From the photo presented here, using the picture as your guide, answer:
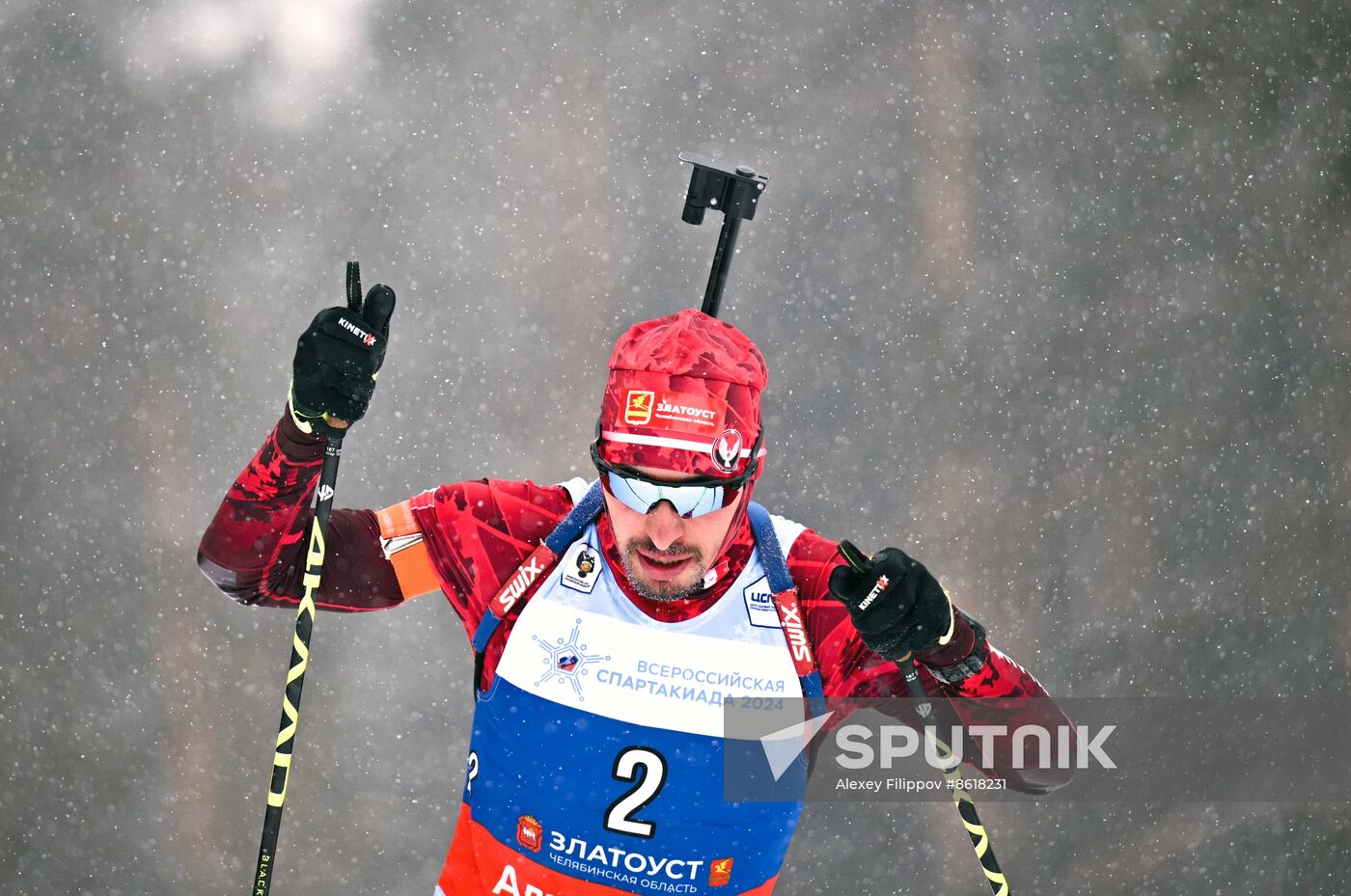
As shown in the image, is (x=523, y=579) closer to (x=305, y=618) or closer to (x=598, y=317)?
(x=305, y=618)

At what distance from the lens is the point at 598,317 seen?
6.36m

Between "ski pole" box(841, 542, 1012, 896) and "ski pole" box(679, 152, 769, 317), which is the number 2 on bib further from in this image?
"ski pole" box(679, 152, 769, 317)

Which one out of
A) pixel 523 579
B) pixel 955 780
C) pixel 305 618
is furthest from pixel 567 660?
pixel 955 780

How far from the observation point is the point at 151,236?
6.47 m

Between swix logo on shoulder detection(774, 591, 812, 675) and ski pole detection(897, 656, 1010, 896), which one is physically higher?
swix logo on shoulder detection(774, 591, 812, 675)

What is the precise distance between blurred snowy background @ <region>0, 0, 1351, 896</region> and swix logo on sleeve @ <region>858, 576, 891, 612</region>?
3.08 meters

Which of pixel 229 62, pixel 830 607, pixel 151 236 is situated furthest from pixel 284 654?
pixel 830 607

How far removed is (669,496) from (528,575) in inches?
22.1

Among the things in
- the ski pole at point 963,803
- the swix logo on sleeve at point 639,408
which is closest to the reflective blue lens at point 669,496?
the swix logo on sleeve at point 639,408

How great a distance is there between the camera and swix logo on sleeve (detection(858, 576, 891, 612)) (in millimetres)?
3369

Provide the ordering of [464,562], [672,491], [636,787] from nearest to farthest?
[672,491], [636,787], [464,562]

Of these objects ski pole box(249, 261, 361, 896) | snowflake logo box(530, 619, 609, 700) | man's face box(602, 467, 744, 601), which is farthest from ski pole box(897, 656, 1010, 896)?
ski pole box(249, 261, 361, 896)

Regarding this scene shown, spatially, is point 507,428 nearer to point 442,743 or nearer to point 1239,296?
point 442,743

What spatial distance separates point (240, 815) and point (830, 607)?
4.21 meters
